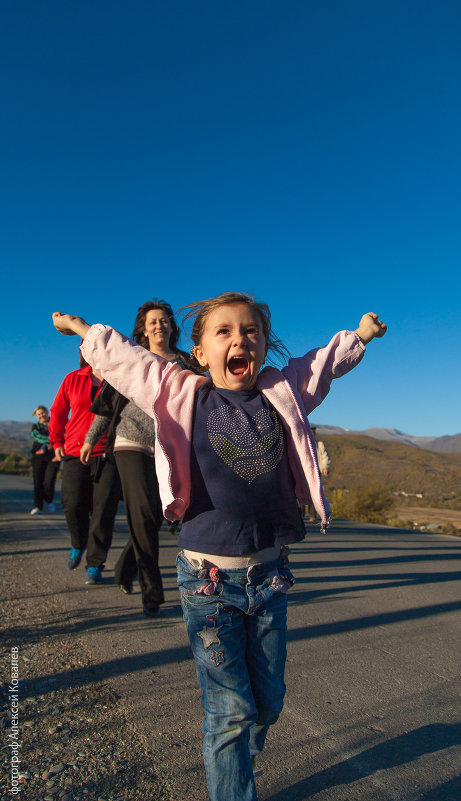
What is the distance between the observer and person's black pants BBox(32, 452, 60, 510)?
404 inches

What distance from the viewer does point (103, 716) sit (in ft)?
8.42

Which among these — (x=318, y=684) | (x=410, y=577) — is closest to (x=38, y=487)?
(x=410, y=577)

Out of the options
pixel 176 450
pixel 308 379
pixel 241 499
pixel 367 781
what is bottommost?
pixel 367 781

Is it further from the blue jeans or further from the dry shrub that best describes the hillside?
the blue jeans

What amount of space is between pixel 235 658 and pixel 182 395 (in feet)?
3.07

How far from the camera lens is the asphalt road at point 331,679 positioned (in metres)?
2.21

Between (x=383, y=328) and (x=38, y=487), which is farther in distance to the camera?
(x=38, y=487)

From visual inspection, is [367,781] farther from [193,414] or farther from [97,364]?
[97,364]

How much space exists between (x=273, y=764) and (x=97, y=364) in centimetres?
173

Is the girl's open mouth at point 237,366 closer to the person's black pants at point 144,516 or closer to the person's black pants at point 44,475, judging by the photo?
the person's black pants at point 144,516

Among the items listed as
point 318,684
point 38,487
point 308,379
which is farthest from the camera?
point 38,487

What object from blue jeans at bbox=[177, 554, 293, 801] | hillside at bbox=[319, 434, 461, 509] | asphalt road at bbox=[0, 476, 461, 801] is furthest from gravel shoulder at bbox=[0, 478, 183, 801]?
hillside at bbox=[319, 434, 461, 509]

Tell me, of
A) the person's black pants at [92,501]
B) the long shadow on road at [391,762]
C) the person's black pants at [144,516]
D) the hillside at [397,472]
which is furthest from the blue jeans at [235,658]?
the hillside at [397,472]

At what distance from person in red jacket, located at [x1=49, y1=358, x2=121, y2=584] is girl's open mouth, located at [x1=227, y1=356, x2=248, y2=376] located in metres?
2.88
